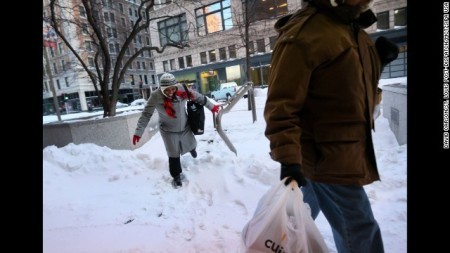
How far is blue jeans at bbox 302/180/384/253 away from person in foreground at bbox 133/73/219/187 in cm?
317

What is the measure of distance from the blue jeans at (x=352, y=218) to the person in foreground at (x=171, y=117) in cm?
317

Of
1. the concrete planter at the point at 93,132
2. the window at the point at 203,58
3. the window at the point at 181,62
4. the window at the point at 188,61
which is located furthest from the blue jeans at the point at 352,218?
the window at the point at 181,62

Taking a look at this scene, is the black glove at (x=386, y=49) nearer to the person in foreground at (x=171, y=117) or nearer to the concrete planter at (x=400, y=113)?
the concrete planter at (x=400, y=113)

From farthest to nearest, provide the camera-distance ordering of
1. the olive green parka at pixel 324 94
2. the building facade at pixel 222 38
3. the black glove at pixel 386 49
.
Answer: the building facade at pixel 222 38 → the black glove at pixel 386 49 → the olive green parka at pixel 324 94

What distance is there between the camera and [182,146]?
4996 millimetres

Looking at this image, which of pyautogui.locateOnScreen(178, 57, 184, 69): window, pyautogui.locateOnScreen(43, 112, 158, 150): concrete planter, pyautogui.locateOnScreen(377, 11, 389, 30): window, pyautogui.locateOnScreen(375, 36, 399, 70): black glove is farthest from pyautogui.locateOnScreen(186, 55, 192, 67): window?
pyautogui.locateOnScreen(375, 36, 399, 70): black glove

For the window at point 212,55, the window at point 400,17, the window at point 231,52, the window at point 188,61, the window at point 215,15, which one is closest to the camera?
the window at point 400,17

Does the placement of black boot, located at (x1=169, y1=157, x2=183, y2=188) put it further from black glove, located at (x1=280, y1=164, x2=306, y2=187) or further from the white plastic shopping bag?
black glove, located at (x1=280, y1=164, x2=306, y2=187)

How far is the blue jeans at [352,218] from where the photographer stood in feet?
5.70

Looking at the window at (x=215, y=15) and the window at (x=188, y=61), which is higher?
the window at (x=215, y=15)

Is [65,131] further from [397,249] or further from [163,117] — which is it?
[397,249]

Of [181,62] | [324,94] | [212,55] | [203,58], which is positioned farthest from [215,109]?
[181,62]

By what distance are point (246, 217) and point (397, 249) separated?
4.95 ft
